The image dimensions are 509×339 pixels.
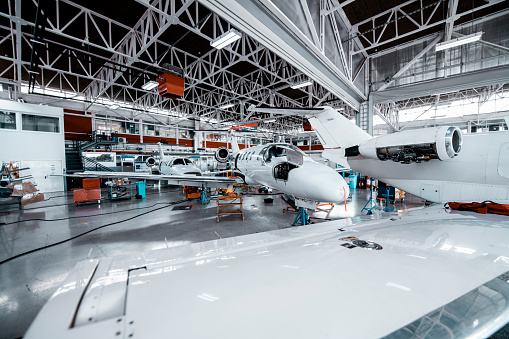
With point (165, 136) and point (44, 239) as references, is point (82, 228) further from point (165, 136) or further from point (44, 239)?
point (165, 136)

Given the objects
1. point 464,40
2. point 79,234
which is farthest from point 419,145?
point 79,234

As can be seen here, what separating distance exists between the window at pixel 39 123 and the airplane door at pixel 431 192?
77.8 feet

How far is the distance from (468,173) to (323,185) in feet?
8.50

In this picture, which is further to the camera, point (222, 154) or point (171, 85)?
point (222, 154)

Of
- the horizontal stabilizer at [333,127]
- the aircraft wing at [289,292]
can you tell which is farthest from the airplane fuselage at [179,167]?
the aircraft wing at [289,292]

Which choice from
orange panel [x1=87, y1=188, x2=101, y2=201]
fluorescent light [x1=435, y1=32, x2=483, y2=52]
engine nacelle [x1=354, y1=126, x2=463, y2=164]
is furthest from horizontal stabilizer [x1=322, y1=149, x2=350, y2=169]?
orange panel [x1=87, y1=188, x2=101, y2=201]

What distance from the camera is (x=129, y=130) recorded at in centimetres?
2731

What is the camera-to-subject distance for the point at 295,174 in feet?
17.6

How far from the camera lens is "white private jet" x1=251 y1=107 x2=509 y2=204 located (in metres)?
3.31

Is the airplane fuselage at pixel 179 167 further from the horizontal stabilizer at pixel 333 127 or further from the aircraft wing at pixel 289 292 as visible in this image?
the aircraft wing at pixel 289 292

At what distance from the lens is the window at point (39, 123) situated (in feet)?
47.6

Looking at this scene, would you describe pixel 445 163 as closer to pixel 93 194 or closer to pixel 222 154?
pixel 222 154

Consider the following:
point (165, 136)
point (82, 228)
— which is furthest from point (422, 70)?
point (165, 136)

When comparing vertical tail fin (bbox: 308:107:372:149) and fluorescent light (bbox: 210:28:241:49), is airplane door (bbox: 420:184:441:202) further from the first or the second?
fluorescent light (bbox: 210:28:241:49)
